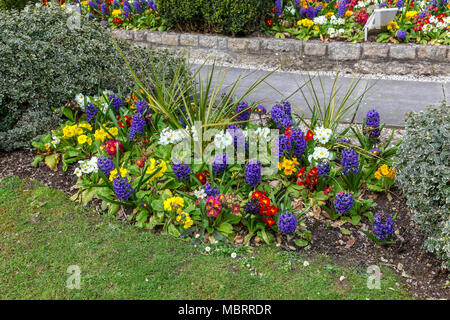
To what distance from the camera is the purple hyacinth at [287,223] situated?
8.29ft

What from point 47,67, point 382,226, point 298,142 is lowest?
point 382,226

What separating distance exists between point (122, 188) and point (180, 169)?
15.4 inches

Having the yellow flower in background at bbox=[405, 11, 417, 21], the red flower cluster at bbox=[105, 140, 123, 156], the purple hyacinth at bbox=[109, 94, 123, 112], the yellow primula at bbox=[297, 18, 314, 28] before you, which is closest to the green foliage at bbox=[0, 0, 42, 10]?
the purple hyacinth at bbox=[109, 94, 123, 112]

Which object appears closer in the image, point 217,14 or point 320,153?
point 320,153

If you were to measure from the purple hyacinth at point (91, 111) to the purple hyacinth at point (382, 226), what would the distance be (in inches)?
92.3

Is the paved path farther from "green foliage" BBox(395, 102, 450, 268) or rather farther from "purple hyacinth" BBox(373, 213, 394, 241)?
"purple hyacinth" BBox(373, 213, 394, 241)

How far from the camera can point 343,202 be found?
265cm

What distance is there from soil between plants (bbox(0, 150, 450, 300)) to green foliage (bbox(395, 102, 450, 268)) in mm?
108

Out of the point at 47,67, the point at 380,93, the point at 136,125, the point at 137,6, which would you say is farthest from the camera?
the point at 137,6

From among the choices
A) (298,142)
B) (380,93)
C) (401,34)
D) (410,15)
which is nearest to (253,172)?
(298,142)

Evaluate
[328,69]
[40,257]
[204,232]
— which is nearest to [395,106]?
[328,69]

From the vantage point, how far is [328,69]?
205 inches

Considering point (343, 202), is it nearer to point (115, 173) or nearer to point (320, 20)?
point (115, 173)

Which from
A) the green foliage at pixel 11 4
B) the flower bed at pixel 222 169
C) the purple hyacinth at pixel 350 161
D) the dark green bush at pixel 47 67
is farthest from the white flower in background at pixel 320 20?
the green foliage at pixel 11 4
